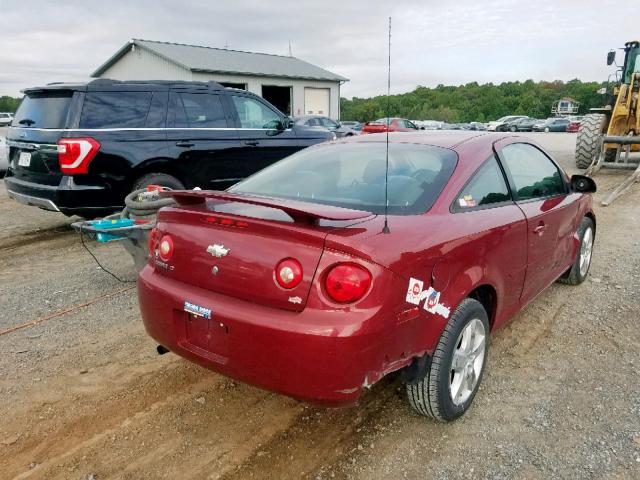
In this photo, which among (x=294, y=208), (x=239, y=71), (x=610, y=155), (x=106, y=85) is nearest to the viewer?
(x=294, y=208)

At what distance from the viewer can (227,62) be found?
1021 inches

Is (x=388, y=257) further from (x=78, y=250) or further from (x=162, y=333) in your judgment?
(x=78, y=250)

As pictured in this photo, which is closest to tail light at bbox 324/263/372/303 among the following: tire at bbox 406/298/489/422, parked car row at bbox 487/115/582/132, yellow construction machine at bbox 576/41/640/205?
tire at bbox 406/298/489/422

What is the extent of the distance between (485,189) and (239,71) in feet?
77.8

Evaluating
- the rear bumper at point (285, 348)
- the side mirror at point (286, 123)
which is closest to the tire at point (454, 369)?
the rear bumper at point (285, 348)

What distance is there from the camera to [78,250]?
20.2 ft

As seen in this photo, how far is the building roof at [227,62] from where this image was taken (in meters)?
24.5

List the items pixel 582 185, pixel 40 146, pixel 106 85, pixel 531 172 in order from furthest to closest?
pixel 106 85 → pixel 40 146 → pixel 582 185 → pixel 531 172

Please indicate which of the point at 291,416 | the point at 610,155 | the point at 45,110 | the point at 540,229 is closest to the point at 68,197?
the point at 45,110

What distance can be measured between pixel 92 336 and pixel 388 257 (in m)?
2.65

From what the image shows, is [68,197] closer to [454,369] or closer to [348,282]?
[348,282]

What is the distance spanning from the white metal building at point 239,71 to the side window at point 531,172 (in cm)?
2206

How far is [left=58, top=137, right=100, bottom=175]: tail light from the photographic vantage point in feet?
18.5

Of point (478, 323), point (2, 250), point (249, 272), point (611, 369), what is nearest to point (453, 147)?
point (478, 323)
